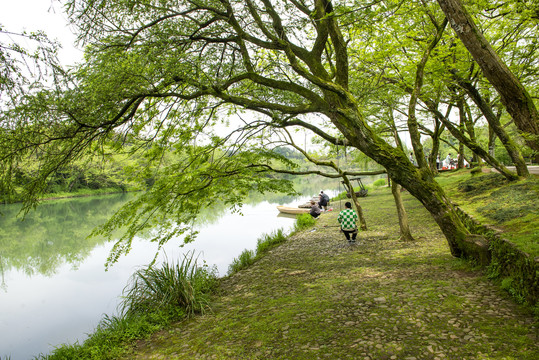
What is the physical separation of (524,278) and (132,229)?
20.0ft

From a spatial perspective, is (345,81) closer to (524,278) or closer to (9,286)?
(524,278)

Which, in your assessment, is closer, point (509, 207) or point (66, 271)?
point (509, 207)

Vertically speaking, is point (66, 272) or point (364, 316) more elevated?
point (66, 272)

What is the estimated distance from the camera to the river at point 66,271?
7977mm

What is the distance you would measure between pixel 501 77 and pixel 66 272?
15.0 metres

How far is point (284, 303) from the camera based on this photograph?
6023mm

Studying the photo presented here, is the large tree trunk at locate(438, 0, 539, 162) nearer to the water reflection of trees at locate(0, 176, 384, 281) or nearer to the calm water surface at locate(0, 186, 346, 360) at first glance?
the water reflection of trees at locate(0, 176, 384, 281)

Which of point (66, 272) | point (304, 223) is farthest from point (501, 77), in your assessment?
point (66, 272)

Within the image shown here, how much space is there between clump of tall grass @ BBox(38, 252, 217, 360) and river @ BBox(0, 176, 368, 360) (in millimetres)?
1072

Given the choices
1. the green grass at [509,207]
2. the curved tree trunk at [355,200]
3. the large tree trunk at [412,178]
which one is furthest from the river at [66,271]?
the green grass at [509,207]

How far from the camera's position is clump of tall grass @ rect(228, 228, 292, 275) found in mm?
10197

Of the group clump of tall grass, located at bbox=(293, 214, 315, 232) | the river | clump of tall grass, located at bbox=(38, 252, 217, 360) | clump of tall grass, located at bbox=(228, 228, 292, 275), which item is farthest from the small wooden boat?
clump of tall grass, located at bbox=(38, 252, 217, 360)

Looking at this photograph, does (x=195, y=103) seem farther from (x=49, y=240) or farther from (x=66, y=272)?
(x=49, y=240)

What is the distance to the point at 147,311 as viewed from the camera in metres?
6.50
